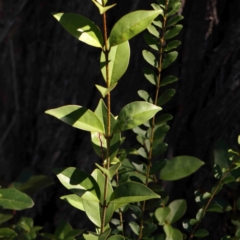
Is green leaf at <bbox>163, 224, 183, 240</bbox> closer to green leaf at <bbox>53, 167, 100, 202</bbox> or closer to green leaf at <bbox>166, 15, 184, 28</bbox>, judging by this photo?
green leaf at <bbox>53, 167, 100, 202</bbox>

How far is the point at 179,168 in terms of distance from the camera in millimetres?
1219

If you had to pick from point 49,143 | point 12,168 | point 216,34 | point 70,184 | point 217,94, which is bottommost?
point 12,168

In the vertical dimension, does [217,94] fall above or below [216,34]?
below

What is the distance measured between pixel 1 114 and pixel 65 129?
0.36m

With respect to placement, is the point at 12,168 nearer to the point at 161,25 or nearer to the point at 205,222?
the point at 205,222

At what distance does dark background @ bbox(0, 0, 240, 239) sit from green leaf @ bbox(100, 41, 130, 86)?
2.07 ft

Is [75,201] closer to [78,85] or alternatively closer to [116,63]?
[116,63]

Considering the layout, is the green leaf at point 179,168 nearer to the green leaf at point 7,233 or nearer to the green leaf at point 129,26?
the green leaf at point 7,233

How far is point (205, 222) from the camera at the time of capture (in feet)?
4.91

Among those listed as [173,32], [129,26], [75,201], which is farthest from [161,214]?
[129,26]

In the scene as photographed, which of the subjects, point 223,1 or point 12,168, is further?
point 12,168

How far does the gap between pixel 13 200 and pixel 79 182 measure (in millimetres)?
265

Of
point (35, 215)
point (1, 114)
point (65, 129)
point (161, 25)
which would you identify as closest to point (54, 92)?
point (65, 129)

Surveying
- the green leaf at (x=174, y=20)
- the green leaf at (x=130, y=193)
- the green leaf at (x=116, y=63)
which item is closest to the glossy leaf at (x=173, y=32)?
the green leaf at (x=174, y=20)
